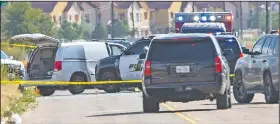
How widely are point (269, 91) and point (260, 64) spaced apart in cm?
88

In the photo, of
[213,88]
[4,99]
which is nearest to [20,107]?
[4,99]

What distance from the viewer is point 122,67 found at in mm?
33375

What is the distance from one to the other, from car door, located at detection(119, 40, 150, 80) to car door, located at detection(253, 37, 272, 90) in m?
8.72

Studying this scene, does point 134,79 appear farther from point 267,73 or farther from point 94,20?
point 94,20

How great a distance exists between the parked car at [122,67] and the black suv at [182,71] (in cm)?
1083

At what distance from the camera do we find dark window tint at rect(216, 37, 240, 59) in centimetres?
3173

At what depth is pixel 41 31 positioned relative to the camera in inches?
2056

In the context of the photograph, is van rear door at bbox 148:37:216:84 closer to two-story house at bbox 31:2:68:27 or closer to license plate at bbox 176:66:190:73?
license plate at bbox 176:66:190:73

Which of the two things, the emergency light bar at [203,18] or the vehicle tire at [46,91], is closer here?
the vehicle tire at [46,91]

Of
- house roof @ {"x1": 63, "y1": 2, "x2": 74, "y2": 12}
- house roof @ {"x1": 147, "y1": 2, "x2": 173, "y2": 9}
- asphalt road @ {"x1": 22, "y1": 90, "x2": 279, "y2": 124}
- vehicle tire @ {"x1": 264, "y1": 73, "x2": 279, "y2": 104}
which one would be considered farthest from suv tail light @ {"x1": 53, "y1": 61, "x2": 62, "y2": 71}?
house roof @ {"x1": 147, "y1": 2, "x2": 173, "y2": 9}

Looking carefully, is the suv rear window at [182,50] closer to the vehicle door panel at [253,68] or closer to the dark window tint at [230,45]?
the vehicle door panel at [253,68]

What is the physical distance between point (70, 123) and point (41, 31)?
32.6 metres

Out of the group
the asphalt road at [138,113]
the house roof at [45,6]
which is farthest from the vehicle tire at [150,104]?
the house roof at [45,6]

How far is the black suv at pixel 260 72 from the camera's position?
23.4 meters
